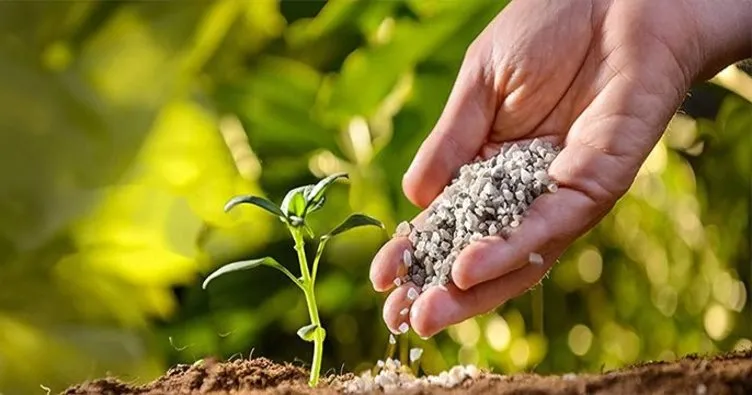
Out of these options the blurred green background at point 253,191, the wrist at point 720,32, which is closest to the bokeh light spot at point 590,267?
the blurred green background at point 253,191

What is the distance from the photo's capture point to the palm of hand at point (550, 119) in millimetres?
762

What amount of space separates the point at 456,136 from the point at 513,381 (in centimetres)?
32

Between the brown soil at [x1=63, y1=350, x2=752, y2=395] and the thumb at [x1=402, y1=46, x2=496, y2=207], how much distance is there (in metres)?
0.17

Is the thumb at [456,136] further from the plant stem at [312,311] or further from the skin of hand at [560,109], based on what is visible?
the plant stem at [312,311]

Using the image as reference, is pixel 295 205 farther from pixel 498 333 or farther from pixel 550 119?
pixel 498 333

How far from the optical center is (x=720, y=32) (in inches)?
36.5

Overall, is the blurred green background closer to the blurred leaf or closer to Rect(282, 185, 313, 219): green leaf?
the blurred leaf

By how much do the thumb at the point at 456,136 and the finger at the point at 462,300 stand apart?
0.13m

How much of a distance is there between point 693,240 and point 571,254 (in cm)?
17

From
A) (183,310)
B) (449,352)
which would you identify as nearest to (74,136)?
(183,310)

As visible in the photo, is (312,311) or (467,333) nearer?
(312,311)

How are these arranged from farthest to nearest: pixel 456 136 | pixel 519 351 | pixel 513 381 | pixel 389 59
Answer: pixel 519 351 → pixel 389 59 → pixel 456 136 → pixel 513 381

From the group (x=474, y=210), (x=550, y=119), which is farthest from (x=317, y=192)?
(x=550, y=119)

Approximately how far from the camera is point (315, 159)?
1420 mm
